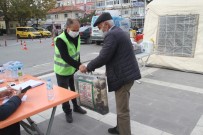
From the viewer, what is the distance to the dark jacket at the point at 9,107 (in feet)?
6.75

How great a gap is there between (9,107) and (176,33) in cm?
620

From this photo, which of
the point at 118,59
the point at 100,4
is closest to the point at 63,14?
the point at 100,4

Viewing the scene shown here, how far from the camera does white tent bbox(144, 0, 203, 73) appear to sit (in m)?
6.75

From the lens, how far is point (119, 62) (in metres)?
2.74

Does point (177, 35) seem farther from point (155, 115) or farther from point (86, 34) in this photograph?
point (86, 34)

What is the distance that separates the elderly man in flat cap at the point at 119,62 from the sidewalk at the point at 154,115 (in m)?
0.75

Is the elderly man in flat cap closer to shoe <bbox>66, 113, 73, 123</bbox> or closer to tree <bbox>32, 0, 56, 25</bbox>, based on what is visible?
shoe <bbox>66, 113, 73, 123</bbox>

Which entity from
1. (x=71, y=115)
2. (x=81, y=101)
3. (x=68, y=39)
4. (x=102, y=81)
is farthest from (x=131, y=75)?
(x=71, y=115)

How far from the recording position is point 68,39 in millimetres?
3395

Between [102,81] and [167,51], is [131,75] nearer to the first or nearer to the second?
[102,81]

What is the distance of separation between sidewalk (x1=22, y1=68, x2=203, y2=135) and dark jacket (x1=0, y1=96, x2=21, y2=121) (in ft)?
4.19

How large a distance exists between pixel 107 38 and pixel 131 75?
0.56 meters

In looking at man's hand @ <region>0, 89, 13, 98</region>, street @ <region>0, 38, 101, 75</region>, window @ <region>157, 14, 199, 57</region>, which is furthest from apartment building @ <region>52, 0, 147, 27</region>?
man's hand @ <region>0, 89, 13, 98</region>

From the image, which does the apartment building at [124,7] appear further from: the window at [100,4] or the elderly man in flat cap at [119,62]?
the elderly man in flat cap at [119,62]
